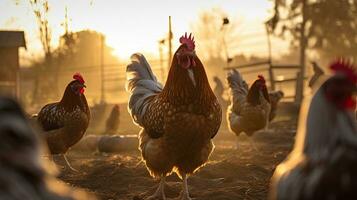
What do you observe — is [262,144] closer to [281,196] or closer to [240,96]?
[240,96]

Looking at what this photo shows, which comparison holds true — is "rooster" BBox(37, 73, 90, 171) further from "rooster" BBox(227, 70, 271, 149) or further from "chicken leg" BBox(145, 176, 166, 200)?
"rooster" BBox(227, 70, 271, 149)

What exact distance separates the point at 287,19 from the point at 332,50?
9344 mm

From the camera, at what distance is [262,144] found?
1308cm

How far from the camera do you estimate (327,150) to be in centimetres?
293

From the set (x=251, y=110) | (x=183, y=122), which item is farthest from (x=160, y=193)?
(x=251, y=110)

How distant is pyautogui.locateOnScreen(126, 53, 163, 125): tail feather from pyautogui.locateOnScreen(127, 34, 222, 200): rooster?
0.63 meters

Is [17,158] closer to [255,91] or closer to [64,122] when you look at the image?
[64,122]

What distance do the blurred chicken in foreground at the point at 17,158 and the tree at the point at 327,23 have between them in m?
33.0

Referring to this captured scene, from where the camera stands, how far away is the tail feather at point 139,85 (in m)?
7.57

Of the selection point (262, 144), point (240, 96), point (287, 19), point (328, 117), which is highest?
point (287, 19)

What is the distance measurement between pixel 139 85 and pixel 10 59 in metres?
20.7

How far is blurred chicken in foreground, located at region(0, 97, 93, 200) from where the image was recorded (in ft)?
7.44

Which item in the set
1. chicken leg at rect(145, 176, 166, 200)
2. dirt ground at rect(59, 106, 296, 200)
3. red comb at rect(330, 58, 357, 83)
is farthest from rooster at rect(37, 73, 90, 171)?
red comb at rect(330, 58, 357, 83)

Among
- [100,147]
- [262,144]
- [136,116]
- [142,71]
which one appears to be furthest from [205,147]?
[262,144]
